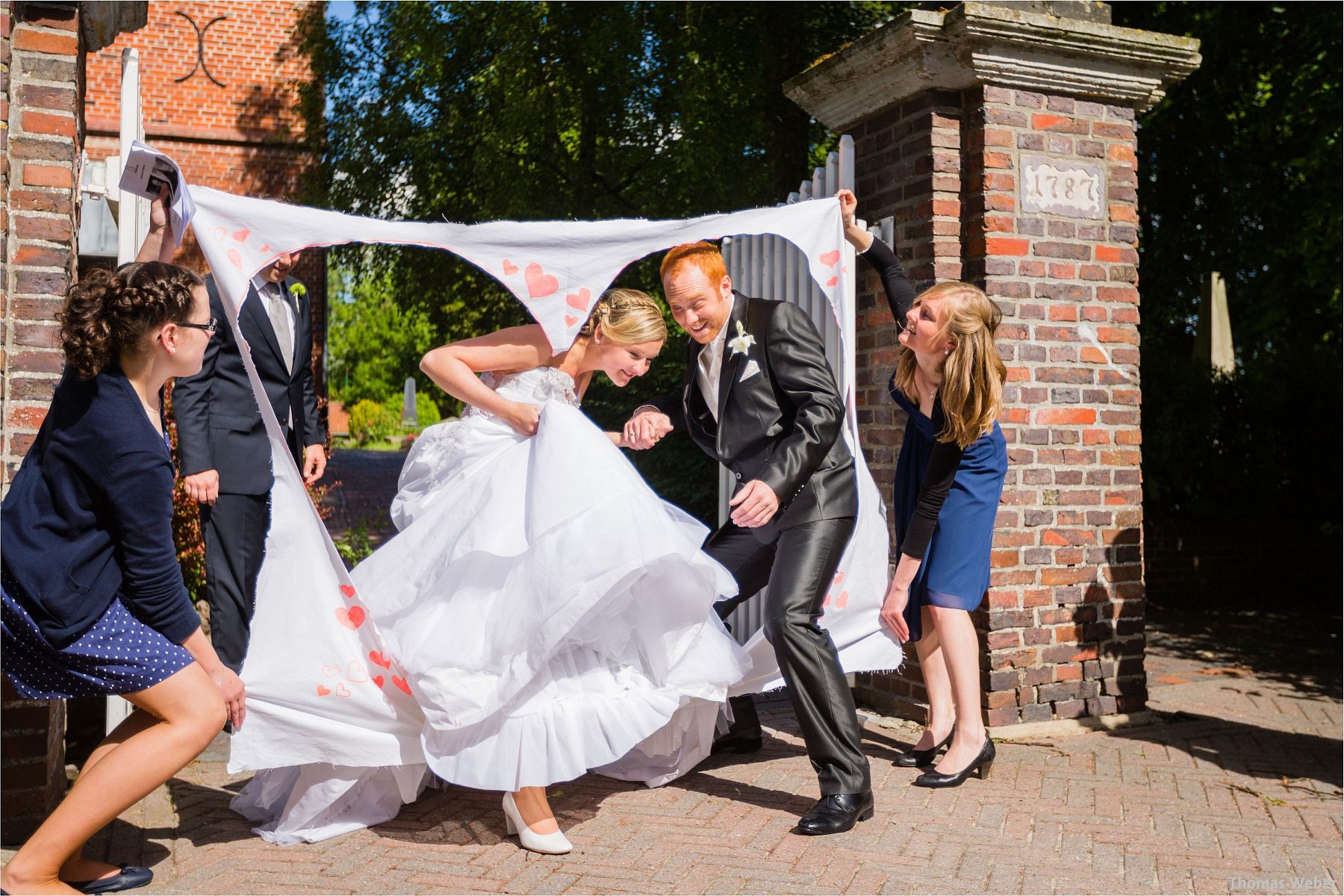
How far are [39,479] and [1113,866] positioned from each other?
3.32m

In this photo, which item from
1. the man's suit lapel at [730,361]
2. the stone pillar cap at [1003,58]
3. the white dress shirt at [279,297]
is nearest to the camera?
the man's suit lapel at [730,361]

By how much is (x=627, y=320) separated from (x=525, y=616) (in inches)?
44.1

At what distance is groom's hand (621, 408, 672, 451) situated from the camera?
4.15 metres

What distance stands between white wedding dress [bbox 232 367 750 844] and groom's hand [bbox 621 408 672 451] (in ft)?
1.09

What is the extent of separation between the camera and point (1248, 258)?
1334 centimetres

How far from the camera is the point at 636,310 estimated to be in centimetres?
397

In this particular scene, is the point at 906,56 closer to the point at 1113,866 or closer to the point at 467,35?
the point at 1113,866

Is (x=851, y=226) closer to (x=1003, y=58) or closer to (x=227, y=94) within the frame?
(x=1003, y=58)

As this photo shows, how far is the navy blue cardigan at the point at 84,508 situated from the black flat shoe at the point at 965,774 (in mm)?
2860

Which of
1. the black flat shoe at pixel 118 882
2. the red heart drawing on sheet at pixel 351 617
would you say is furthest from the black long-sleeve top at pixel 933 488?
the black flat shoe at pixel 118 882

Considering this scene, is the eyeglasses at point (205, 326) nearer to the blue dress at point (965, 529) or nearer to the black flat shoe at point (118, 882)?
the black flat shoe at point (118, 882)

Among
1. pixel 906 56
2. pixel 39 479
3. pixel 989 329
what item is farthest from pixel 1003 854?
pixel 906 56

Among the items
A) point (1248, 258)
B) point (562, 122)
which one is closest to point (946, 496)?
point (562, 122)

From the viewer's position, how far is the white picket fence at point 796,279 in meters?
5.06
